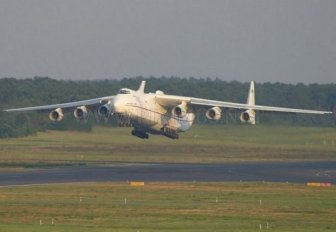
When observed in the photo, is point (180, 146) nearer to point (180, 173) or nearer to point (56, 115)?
point (56, 115)

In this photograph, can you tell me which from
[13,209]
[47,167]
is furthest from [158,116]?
[13,209]

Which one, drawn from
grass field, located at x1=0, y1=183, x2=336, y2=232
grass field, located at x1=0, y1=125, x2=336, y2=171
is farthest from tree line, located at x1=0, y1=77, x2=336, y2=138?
grass field, located at x1=0, y1=183, x2=336, y2=232

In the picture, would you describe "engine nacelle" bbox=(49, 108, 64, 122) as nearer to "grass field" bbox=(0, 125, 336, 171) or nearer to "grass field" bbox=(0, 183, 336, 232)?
"grass field" bbox=(0, 125, 336, 171)

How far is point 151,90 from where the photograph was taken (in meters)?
111

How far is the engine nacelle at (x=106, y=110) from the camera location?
6775cm

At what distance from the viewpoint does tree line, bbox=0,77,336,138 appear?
88750 mm

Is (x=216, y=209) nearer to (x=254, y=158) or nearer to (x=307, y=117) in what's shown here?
(x=254, y=158)

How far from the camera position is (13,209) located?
42344 millimetres

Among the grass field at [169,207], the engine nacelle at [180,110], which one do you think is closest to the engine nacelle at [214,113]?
the engine nacelle at [180,110]

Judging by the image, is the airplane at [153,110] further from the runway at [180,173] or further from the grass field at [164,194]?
the runway at [180,173]

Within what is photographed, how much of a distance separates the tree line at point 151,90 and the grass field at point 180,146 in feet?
6.03

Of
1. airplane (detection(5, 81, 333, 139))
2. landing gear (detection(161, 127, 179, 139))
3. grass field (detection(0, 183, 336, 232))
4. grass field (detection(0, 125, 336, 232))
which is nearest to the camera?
grass field (detection(0, 183, 336, 232))

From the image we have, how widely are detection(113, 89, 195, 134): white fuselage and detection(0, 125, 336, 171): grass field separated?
85.2 inches

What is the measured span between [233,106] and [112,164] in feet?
30.2
